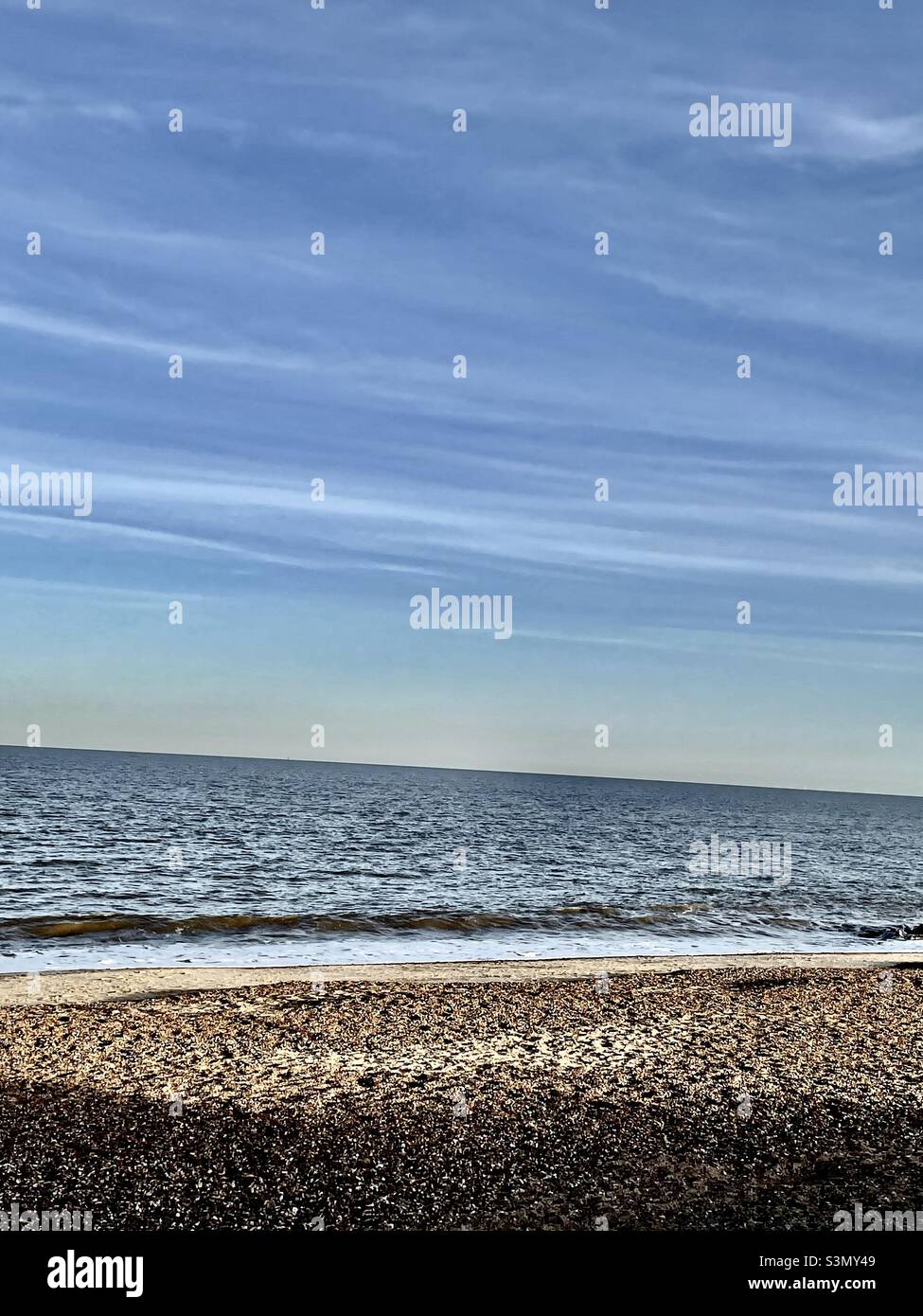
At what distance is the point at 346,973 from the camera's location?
2123cm

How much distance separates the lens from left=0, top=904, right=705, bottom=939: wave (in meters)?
26.0

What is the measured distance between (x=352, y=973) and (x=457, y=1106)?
10259mm

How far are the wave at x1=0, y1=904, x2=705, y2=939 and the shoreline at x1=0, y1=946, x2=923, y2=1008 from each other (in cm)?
501

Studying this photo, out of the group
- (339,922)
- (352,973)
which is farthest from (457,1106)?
(339,922)

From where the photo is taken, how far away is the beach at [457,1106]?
29.5 feet

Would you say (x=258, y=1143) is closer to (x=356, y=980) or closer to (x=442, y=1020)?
(x=442, y=1020)

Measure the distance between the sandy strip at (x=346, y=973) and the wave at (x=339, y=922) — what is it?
17.5 ft
